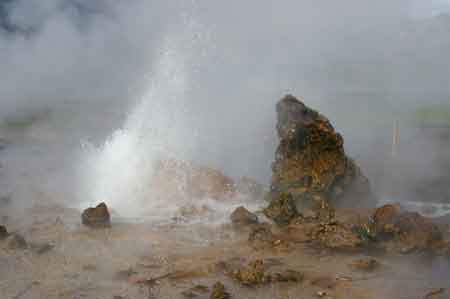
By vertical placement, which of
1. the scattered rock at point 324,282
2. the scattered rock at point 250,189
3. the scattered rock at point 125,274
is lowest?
the scattered rock at point 324,282

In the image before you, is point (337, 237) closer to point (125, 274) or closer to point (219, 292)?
point (219, 292)

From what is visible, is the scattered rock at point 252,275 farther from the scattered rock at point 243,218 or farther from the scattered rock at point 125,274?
the scattered rock at point 243,218

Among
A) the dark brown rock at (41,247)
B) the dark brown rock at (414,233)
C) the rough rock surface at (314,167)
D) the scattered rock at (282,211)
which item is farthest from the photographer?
the rough rock surface at (314,167)

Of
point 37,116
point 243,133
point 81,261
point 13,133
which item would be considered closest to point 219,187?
point 81,261

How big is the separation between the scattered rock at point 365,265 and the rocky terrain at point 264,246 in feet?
0.10

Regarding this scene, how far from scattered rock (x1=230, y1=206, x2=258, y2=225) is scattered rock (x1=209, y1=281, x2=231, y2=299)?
8.75 ft

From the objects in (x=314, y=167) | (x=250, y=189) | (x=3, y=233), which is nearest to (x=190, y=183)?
(x=250, y=189)

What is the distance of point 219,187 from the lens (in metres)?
10.6

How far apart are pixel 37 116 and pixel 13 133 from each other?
2.05m

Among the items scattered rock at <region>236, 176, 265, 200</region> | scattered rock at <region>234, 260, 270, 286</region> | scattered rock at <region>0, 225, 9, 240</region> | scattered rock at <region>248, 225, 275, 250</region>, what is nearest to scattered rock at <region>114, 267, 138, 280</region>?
scattered rock at <region>234, 260, 270, 286</region>

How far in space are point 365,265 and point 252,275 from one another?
5.17 feet

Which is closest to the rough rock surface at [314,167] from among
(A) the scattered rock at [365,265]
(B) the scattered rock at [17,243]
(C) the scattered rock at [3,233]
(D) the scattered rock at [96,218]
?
(A) the scattered rock at [365,265]

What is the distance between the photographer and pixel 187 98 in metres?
17.2

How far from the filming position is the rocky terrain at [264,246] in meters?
6.09
